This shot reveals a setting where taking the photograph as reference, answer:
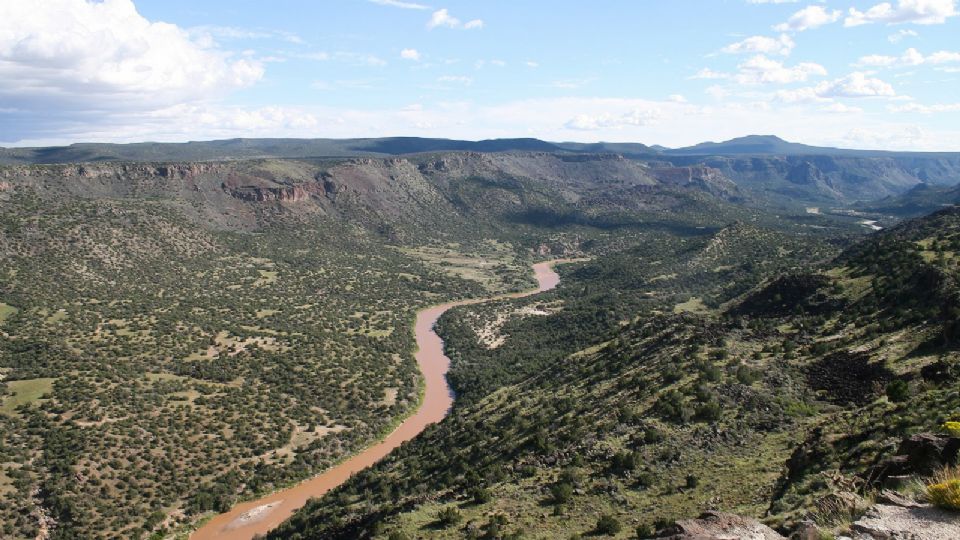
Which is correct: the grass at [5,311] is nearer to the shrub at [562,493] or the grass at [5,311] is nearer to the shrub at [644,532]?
the shrub at [562,493]

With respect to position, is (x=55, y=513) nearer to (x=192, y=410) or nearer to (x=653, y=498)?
(x=192, y=410)

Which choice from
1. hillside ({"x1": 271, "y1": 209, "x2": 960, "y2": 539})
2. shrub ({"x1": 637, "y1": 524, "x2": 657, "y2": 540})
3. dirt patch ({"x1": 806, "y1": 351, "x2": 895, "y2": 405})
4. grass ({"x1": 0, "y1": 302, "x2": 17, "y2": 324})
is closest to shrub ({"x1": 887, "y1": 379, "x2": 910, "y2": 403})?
hillside ({"x1": 271, "y1": 209, "x2": 960, "y2": 539})

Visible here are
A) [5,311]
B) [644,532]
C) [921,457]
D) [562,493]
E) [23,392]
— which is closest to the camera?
[921,457]

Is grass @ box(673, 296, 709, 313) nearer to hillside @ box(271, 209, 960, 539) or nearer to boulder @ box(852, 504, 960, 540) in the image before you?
hillside @ box(271, 209, 960, 539)

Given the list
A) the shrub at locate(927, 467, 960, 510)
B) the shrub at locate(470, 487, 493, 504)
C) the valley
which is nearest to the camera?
the shrub at locate(927, 467, 960, 510)

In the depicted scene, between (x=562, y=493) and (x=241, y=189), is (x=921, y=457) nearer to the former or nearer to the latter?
(x=562, y=493)

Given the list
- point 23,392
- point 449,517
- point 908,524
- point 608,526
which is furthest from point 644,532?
point 23,392
